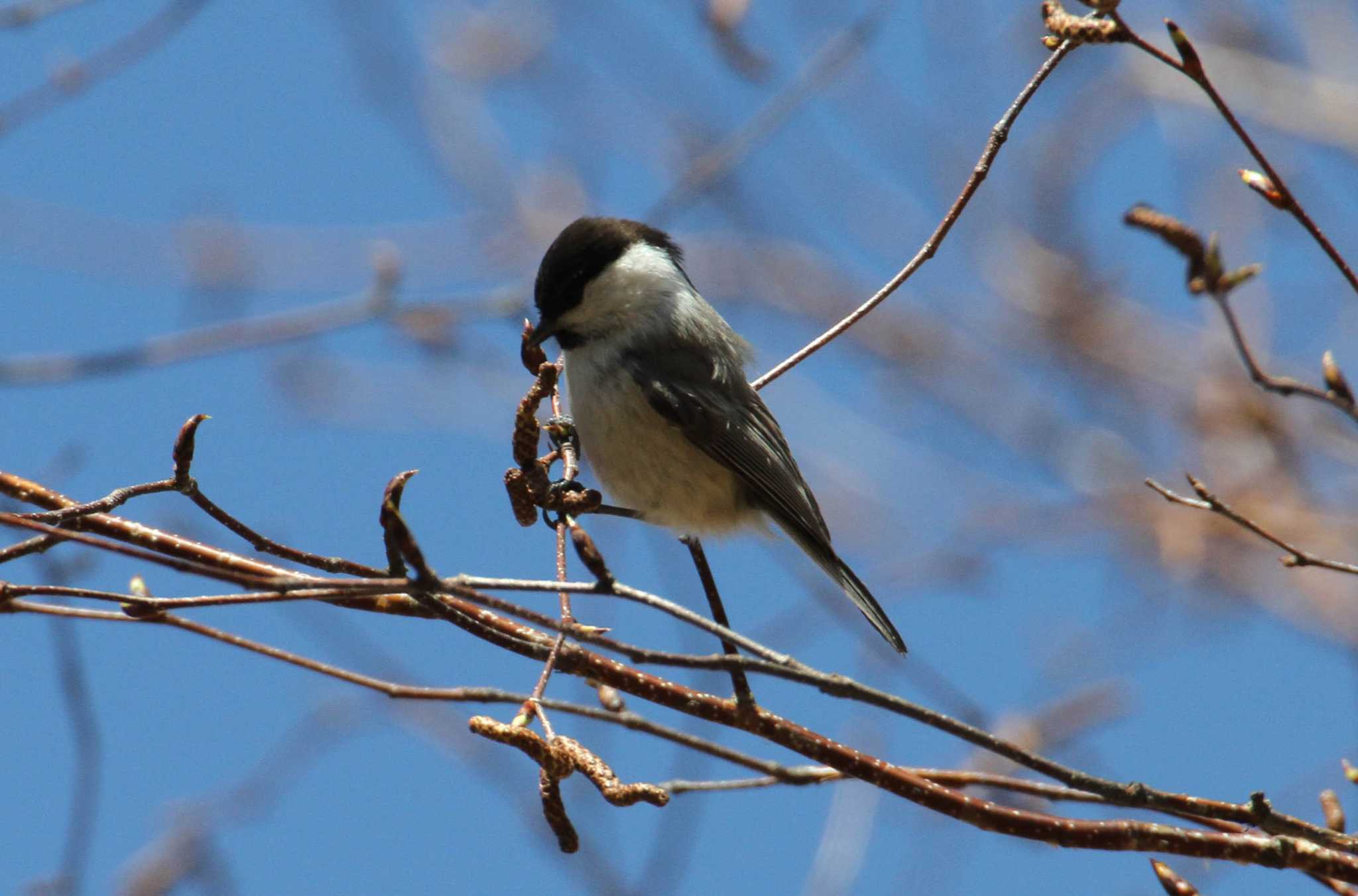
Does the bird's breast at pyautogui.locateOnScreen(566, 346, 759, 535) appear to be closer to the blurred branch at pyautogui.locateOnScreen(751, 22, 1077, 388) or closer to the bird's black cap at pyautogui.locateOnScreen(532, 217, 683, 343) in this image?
the bird's black cap at pyautogui.locateOnScreen(532, 217, 683, 343)

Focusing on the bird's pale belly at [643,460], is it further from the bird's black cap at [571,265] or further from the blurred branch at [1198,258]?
the blurred branch at [1198,258]

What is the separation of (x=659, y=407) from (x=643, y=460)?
11 cm

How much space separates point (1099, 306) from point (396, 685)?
15.2 feet

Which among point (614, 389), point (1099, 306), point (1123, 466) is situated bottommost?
point (1123, 466)

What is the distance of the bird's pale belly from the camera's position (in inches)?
102

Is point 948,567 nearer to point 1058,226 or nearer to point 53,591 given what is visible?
point 1058,226

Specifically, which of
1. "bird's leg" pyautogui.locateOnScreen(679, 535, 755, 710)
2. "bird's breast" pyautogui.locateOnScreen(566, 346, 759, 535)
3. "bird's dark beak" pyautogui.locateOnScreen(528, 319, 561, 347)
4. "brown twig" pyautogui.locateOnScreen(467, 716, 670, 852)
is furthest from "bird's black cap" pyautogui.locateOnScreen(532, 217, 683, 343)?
"brown twig" pyautogui.locateOnScreen(467, 716, 670, 852)

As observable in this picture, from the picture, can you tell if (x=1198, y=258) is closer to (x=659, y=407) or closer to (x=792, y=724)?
(x=792, y=724)

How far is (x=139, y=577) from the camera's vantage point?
1.48 meters

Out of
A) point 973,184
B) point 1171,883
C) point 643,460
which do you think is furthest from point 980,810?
point 643,460

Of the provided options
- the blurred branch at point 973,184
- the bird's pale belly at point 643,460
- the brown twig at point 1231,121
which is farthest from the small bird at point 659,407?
the brown twig at point 1231,121

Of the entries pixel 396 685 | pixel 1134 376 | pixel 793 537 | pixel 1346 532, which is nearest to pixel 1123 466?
pixel 1134 376

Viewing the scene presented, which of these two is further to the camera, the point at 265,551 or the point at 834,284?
the point at 834,284

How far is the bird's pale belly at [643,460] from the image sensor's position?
8.54 ft
